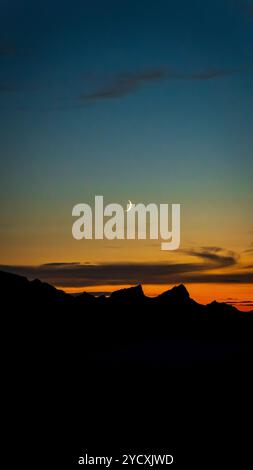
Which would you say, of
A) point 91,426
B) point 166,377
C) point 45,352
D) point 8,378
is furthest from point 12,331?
point 91,426

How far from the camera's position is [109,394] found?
365ft

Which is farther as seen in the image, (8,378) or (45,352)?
(45,352)

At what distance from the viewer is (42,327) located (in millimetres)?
160125

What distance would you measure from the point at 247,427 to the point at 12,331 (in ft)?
227

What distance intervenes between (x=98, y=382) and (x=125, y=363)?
797 inches

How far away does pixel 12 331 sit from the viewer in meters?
146

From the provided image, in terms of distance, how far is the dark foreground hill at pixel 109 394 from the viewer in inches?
3479

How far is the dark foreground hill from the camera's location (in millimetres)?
88375
